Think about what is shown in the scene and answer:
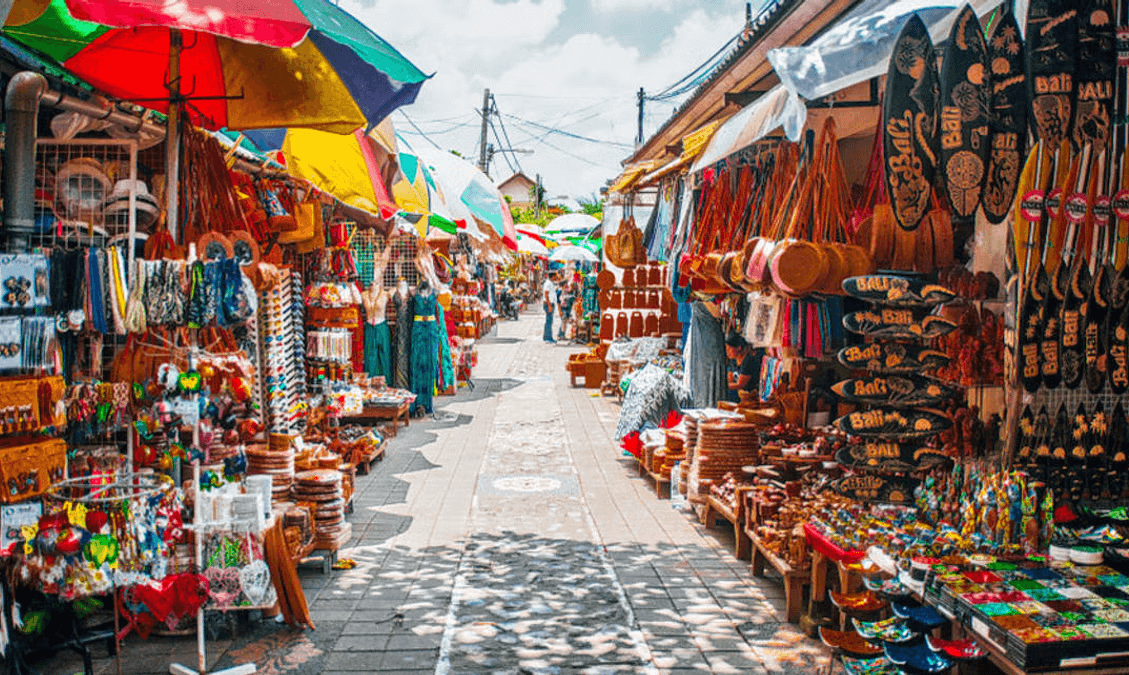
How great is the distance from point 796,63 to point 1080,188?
1408 mm

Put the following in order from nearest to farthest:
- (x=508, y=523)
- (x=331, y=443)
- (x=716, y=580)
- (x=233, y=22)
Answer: (x=233, y=22) < (x=716, y=580) < (x=508, y=523) < (x=331, y=443)

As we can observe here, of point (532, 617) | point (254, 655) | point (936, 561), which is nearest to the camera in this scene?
point (936, 561)

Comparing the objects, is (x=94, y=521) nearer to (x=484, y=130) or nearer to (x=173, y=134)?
(x=173, y=134)

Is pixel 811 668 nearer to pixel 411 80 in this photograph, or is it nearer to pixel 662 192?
pixel 411 80

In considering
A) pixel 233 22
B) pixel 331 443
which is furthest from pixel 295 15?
pixel 331 443

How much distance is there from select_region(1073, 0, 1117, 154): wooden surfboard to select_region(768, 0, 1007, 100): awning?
2.78 feet

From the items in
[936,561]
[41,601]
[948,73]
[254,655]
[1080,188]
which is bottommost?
[254,655]

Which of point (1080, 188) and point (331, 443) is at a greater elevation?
point (1080, 188)

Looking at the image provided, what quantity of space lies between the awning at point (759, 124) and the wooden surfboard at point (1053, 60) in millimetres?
1209

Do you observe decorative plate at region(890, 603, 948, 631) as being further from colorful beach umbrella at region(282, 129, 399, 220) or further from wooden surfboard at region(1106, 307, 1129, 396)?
colorful beach umbrella at region(282, 129, 399, 220)

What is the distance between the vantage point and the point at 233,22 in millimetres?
3584

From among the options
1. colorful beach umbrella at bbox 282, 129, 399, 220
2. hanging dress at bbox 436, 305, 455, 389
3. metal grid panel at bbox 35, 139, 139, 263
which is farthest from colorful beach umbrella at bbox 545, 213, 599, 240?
metal grid panel at bbox 35, 139, 139, 263

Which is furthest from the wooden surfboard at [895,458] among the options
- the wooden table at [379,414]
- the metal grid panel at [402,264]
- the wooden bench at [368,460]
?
the metal grid panel at [402,264]

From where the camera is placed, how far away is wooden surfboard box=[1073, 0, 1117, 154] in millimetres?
3492
